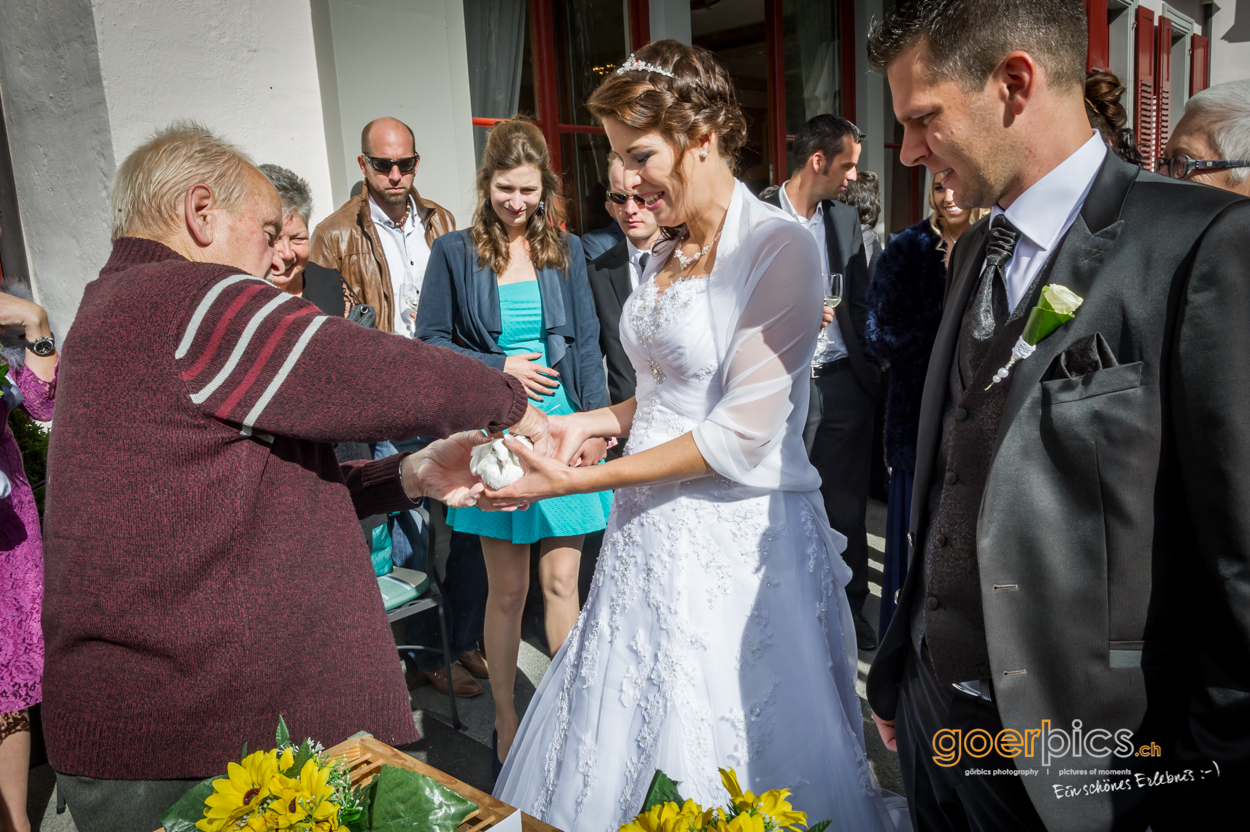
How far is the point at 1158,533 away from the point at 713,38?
7.87m

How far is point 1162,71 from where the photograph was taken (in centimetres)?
1257

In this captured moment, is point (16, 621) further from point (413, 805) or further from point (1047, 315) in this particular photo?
point (1047, 315)

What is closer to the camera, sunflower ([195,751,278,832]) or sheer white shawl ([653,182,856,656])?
sunflower ([195,751,278,832])

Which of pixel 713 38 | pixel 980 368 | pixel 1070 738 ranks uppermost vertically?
pixel 713 38

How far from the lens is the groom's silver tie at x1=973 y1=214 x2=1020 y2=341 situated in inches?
52.3

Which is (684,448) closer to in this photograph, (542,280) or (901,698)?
(901,698)

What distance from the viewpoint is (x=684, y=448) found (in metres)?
1.89

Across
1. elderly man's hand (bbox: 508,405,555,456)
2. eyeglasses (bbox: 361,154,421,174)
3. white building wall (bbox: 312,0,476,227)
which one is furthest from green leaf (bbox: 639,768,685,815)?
white building wall (bbox: 312,0,476,227)

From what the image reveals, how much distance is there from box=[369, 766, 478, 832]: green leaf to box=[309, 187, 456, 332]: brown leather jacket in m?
3.13

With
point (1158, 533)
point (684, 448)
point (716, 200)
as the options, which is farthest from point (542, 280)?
point (1158, 533)

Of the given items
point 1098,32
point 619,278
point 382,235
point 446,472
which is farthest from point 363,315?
point 1098,32

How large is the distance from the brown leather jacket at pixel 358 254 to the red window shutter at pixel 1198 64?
50.5 ft

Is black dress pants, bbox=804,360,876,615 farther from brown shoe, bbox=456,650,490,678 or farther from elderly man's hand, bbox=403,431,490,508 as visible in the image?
elderly man's hand, bbox=403,431,490,508

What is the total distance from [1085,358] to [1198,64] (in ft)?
56.0
